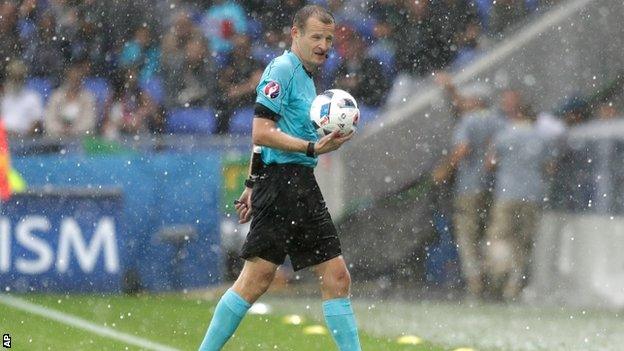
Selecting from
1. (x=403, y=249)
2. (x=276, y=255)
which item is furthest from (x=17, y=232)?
(x=276, y=255)

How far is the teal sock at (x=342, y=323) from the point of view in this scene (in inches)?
283

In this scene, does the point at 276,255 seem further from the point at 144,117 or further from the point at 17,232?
the point at 144,117

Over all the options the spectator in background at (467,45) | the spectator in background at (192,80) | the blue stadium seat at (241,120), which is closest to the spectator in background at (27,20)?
the spectator in background at (192,80)

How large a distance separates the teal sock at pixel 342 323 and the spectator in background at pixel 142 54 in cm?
727

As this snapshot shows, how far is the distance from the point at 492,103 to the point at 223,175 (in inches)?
92.7

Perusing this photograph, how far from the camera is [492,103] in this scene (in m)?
13.2

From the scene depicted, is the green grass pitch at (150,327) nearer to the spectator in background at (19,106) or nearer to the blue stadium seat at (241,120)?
the blue stadium seat at (241,120)

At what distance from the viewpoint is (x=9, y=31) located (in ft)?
48.7

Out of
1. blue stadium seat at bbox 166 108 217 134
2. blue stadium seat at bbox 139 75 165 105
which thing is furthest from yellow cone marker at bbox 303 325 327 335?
blue stadium seat at bbox 139 75 165 105

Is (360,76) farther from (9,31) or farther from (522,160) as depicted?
(9,31)

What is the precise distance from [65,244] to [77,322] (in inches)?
82.0

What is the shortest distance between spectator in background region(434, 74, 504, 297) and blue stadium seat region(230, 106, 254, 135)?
5.85ft

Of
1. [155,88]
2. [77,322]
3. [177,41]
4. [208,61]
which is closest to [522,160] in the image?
[208,61]

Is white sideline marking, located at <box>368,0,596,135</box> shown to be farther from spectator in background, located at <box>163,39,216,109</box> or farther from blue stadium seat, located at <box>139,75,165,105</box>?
blue stadium seat, located at <box>139,75,165,105</box>
